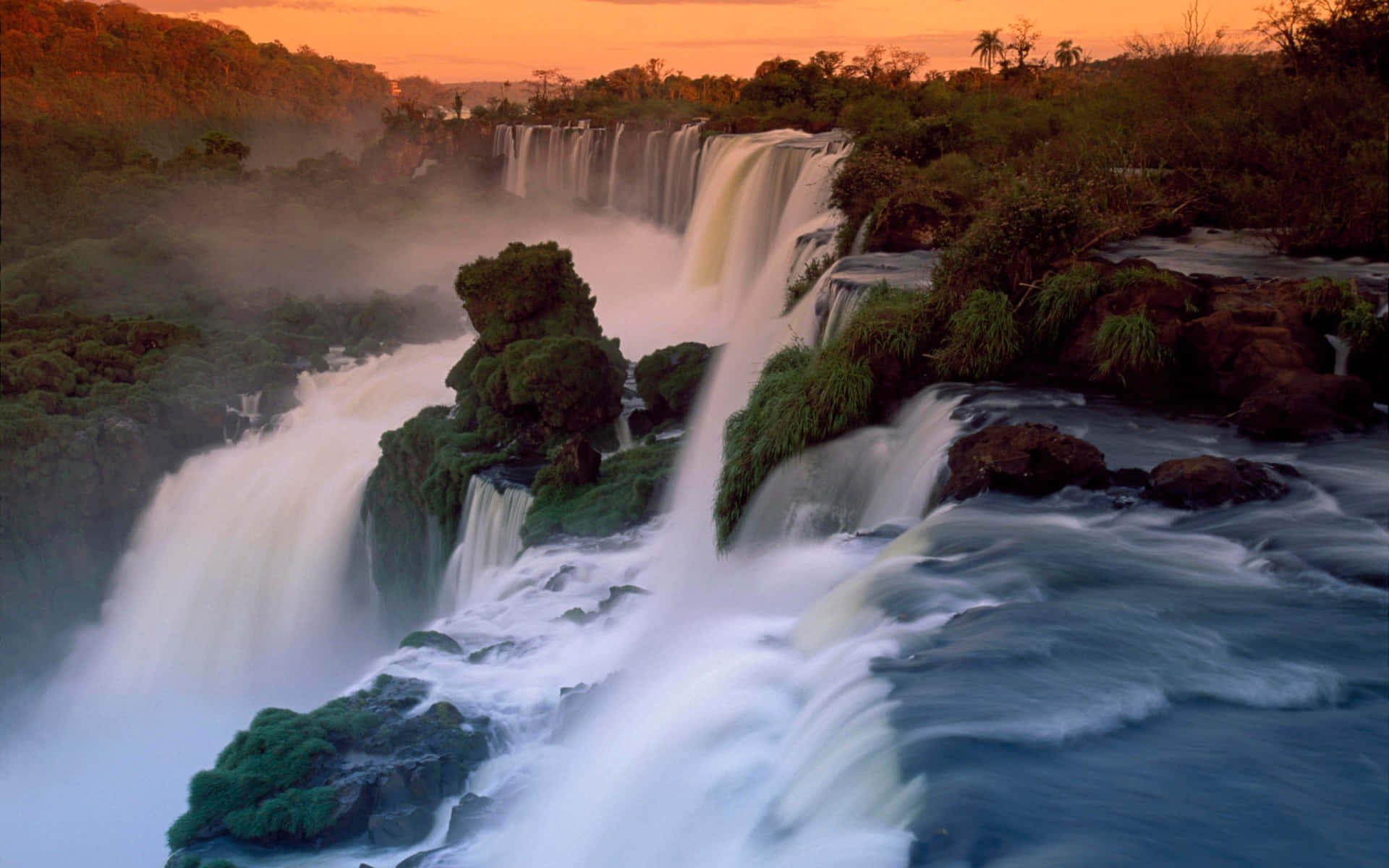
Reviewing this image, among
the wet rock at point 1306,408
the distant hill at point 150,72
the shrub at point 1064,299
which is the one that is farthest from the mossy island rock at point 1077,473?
the distant hill at point 150,72

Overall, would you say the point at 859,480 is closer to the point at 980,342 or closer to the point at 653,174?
the point at 980,342

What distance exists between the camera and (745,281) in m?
24.5

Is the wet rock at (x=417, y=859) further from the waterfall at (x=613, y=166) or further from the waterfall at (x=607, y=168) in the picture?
the waterfall at (x=613, y=166)

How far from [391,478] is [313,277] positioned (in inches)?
A: 782

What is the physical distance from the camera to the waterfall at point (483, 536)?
14.2 meters

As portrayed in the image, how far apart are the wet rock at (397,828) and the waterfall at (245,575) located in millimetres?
10631

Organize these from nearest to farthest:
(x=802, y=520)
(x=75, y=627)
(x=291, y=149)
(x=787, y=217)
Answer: (x=802, y=520) < (x=75, y=627) < (x=787, y=217) < (x=291, y=149)

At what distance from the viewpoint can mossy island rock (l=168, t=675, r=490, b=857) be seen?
6.61 metres

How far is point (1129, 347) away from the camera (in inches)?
405

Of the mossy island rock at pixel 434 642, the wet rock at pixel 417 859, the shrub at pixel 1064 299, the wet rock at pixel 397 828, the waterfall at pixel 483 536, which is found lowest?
the waterfall at pixel 483 536

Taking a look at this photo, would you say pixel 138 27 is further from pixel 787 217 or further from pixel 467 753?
pixel 467 753

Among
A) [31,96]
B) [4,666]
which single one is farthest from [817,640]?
[31,96]

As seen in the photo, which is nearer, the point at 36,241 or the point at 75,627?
the point at 75,627

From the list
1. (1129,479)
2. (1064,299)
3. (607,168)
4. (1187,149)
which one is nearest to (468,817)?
(1129,479)
